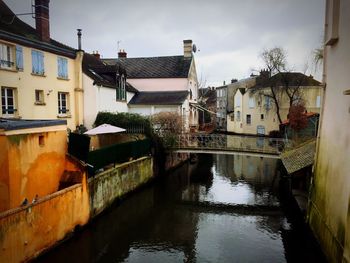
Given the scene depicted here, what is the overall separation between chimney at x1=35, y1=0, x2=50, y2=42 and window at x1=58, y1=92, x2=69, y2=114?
3611mm

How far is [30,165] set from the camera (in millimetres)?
11906

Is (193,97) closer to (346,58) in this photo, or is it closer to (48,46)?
(48,46)

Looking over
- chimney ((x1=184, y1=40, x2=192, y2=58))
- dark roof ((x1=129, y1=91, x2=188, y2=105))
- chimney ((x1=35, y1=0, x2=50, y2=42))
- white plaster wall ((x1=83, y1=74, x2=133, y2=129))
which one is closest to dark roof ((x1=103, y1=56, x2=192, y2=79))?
chimney ((x1=184, y1=40, x2=192, y2=58))

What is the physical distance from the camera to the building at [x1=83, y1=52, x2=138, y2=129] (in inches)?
913

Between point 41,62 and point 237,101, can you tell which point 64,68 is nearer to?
point 41,62

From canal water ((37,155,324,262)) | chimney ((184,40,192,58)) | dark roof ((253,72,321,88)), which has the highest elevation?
chimney ((184,40,192,58))

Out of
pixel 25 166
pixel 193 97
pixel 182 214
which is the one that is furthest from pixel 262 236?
pixel 193 97

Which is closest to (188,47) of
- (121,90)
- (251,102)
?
(121,90)

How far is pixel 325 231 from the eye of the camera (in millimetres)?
11336

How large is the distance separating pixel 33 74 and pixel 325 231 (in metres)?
16.8

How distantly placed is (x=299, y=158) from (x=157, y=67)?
22.9 m

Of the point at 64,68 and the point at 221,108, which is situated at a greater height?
the point at 64,68

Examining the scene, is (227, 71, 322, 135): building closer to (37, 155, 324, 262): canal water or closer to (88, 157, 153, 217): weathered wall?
(37, 155, 324, 262): canal water

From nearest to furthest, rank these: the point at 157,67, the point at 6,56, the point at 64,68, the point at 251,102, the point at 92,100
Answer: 1. the point at 6,56
2. the point at 64,68
3. the point at 92,100
4. the point at 157,67
5. the point at 251,102
